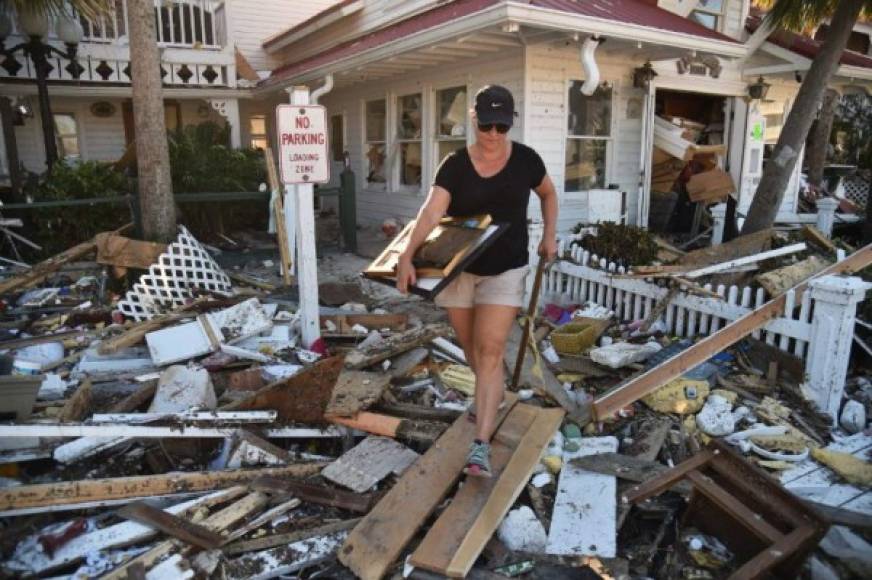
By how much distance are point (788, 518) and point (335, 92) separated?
476 inches

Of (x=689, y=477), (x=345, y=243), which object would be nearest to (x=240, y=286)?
(x=345, y=243)

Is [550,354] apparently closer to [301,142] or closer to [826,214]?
[301,142]

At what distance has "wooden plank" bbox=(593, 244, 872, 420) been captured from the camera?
3.83 metres

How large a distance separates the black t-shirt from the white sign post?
6.52 feet

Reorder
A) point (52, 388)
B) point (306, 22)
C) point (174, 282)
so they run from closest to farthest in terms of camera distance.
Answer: point (52, 388), point (174, 282), point (306, 22)

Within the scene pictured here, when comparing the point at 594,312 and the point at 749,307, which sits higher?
the point at 749,307

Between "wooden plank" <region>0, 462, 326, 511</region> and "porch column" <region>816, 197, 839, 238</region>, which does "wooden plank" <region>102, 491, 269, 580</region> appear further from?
"porch column" <region>816, 197, 839, 238</region>

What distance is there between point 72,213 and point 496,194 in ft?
24.4

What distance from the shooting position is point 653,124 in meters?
9.29

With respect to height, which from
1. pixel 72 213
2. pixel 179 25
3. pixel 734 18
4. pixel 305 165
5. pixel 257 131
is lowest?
pixel 72 213

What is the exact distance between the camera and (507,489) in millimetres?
2959

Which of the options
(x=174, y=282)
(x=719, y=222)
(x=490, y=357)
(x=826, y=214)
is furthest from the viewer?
(x=826, y=214)

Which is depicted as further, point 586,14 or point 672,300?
point 586,14

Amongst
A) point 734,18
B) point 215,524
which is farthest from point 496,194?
point 734,18
